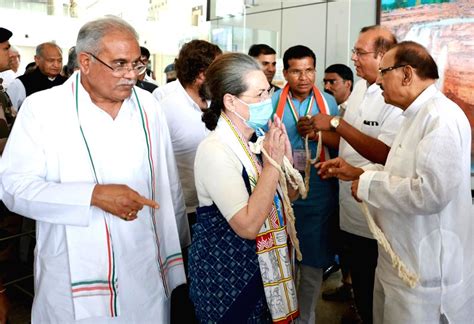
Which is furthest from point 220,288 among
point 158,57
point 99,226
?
point 158,57

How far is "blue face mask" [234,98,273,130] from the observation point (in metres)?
1.70

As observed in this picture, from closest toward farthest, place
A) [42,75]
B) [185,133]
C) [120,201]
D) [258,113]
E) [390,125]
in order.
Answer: [120,201], [258,113], [390,125], [185,133], [42,75]

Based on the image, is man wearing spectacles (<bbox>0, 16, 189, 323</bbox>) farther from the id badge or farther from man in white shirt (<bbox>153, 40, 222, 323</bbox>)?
the id badge

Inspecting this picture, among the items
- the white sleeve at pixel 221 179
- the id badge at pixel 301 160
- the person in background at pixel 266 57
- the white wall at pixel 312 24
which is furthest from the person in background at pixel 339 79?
the white sleeve at pixel 221 179

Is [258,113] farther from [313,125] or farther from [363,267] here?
[363,267]

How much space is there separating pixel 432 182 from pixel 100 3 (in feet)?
37.7

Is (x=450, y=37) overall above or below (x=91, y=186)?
above

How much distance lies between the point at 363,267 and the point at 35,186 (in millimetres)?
1842

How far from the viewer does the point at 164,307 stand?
69.4 inches

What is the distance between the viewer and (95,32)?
62.0 inches

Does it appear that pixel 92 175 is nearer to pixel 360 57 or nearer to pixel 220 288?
pixel 220 288

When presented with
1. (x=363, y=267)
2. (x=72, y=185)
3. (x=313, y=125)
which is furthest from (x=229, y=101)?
(x=363, y=267)

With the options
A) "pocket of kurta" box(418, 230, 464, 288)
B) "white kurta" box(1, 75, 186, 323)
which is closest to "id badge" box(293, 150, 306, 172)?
"pocket of kurta" box(418, 230, 464, 288)

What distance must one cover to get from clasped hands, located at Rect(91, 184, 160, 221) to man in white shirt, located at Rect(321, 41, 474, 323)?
0.90m
